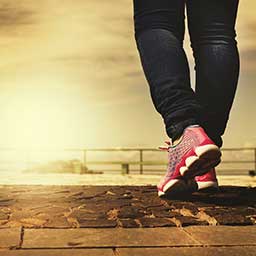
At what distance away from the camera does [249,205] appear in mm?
2414

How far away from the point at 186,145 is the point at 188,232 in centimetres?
60

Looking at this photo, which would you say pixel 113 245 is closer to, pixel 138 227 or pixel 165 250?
pixel 165 250

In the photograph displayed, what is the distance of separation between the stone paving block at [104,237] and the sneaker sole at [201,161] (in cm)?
49

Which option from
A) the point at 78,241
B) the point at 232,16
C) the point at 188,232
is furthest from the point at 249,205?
the point at 78,241

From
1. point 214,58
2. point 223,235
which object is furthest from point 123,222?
point 214,58

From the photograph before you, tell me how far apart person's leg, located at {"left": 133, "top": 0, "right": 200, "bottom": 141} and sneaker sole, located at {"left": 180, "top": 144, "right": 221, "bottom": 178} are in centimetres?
15

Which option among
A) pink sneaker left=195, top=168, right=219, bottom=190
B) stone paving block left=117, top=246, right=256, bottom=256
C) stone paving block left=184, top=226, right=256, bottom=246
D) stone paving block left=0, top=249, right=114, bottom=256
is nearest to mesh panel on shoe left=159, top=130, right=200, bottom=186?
pink sneaker left=195, top=168, right=219, bottom=190

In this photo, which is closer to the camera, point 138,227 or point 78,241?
point 78,241

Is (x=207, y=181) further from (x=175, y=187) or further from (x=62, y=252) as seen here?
(x=62, y=252)

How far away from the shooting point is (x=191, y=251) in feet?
4.79

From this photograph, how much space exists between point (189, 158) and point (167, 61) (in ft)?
1.46

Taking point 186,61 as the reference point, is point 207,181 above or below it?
below

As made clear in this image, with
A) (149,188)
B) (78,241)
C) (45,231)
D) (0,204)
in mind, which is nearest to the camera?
(78,241)

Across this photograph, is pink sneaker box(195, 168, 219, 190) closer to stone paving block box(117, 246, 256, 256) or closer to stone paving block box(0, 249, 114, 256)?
stone paving block box(117, 246, 256, 256)
